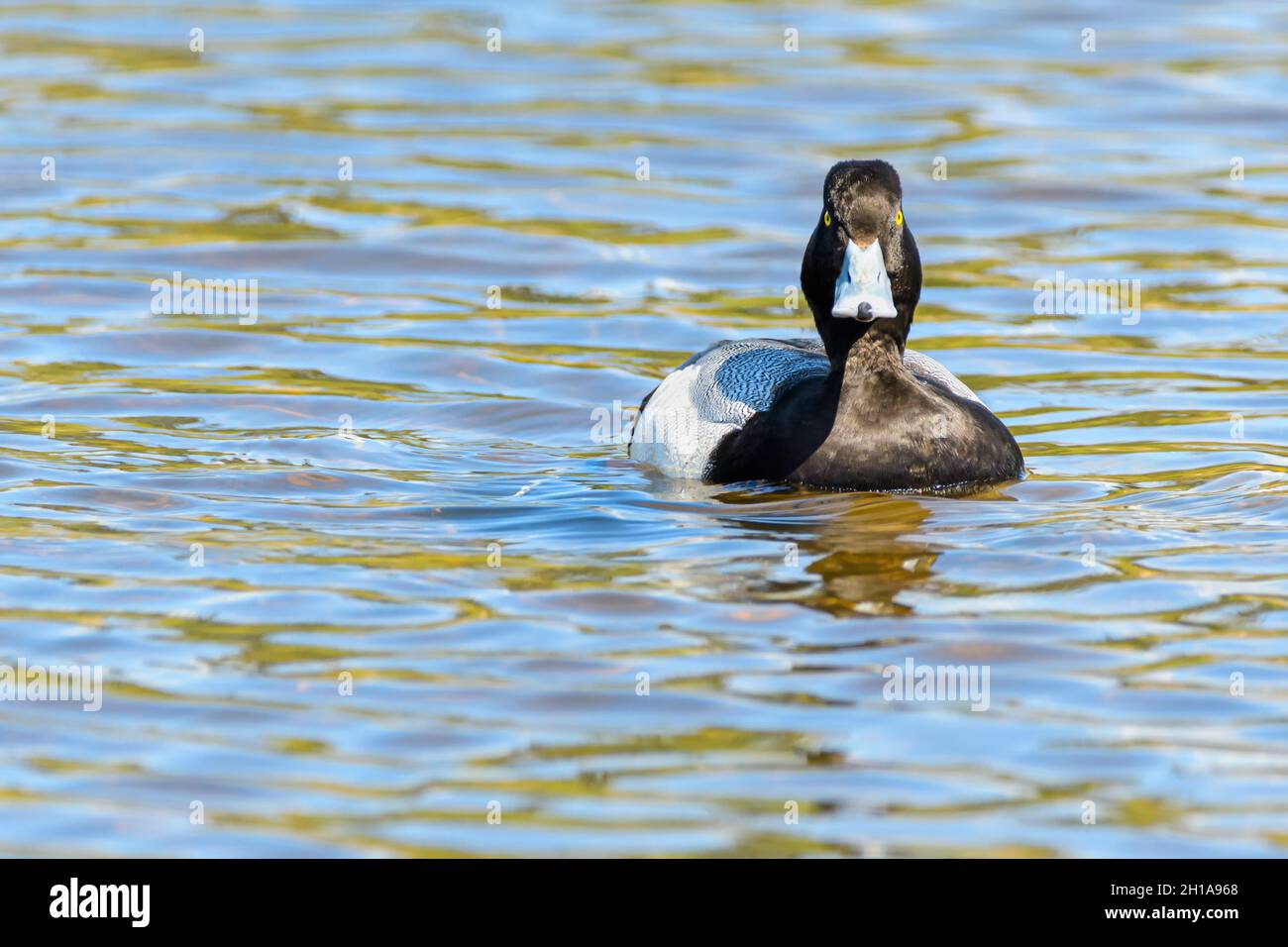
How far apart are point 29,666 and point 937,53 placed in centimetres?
1459

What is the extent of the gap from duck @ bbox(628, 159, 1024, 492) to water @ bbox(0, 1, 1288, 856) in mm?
200

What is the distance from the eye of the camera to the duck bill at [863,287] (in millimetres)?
9344

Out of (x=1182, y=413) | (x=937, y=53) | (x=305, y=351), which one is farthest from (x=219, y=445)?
(x=937, y=53)

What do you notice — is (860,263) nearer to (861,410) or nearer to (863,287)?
(863,287)

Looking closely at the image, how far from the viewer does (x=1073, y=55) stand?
20.7 meters

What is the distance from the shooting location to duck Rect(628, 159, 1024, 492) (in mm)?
9883

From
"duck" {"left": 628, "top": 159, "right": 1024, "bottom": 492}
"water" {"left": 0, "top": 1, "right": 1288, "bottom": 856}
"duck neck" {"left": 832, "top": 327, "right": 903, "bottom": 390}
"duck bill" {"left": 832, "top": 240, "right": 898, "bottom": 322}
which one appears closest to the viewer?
"water" {"left": 0, "top": 1, "right": 1288, "bottom": 856}

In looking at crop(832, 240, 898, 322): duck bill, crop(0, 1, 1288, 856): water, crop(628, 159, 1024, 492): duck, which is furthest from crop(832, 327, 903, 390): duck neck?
crop(0, 1, 1288, 856): water

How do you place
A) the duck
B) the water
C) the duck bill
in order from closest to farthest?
the water, the duck bill, the duck

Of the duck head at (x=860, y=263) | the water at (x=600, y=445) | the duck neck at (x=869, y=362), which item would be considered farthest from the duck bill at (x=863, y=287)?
the water at (x=600, y=445)

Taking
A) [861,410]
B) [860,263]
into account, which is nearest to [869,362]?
[861,410]

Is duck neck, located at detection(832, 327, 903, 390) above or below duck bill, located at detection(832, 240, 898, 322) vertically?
below

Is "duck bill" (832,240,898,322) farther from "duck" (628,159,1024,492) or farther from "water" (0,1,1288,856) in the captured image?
"water" (0,1,1288,856)
